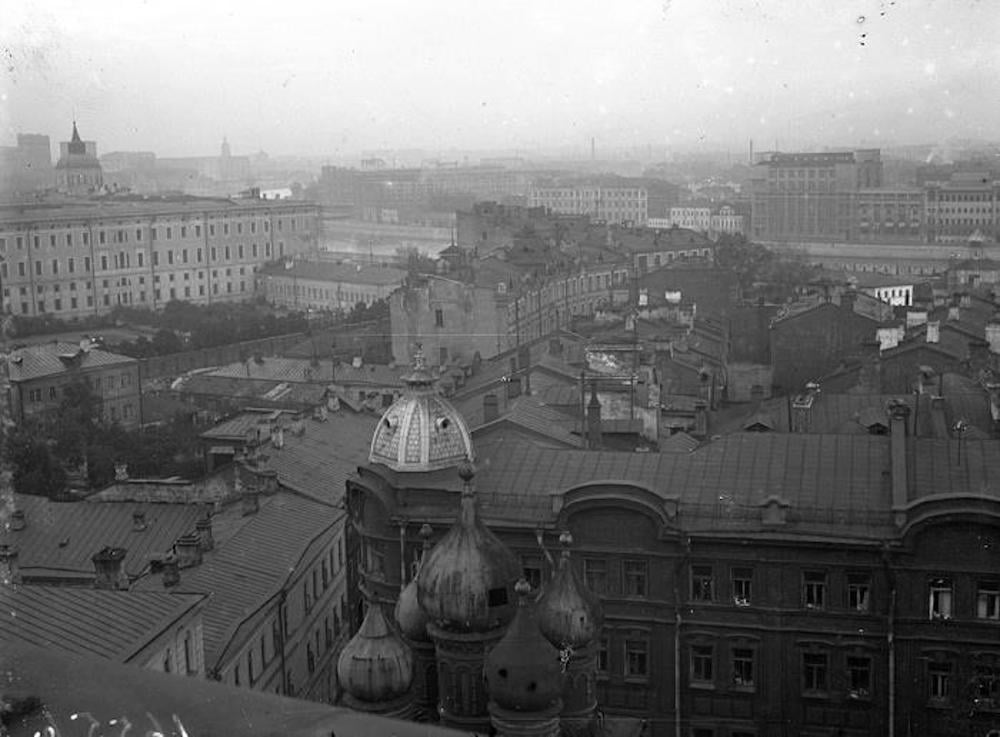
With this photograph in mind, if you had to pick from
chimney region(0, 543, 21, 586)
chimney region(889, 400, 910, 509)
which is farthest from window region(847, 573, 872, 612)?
chimney region(0, 543, 21, 586)

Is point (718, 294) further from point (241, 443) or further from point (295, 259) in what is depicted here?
point (295, 259)

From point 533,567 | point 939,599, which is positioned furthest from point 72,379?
point 939,599

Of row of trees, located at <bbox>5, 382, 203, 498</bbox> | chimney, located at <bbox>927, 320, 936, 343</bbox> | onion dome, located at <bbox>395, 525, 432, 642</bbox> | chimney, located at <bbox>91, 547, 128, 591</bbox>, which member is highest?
chimney, located at <bbox>927, 320, 936, 343</bbox>

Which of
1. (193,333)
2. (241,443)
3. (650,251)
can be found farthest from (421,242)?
(241,443)

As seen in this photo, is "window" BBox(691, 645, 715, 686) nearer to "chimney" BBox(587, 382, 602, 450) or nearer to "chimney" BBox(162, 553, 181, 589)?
"chimney" BBox(587, 382, 602, 450)

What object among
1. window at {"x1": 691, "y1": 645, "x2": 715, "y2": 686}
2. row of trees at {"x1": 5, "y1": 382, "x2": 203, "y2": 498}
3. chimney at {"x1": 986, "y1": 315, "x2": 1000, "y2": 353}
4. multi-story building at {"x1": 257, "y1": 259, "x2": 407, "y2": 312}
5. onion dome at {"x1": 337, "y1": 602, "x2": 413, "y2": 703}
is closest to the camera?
onion dome at {"x1": 337, "y1": 602, "x2": 413, "y2": 703}

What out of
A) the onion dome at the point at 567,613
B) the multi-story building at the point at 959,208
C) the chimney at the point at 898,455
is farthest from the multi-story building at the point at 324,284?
the onion dome at the point at 567,613
